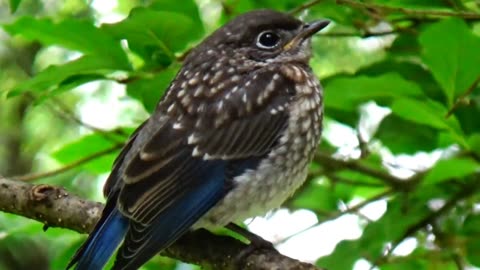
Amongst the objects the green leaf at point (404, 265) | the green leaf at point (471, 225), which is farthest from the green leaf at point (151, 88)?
the green leaf at point (471, 225)

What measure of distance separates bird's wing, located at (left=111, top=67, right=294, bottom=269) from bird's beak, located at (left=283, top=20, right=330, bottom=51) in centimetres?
27

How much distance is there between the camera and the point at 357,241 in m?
4.62

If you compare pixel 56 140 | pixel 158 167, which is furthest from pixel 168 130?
pixel 56 140

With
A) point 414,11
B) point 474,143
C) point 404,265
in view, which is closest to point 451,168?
point 474,143

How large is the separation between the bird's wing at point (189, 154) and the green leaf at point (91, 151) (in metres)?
0.38

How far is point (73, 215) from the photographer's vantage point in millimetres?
4027

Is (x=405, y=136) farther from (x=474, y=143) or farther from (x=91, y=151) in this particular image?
(x=91, y=151)

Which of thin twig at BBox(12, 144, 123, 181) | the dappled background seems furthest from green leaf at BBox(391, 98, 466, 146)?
thin twig at BBox(12, 144, 123, 181)

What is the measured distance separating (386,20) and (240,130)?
740 millimetres

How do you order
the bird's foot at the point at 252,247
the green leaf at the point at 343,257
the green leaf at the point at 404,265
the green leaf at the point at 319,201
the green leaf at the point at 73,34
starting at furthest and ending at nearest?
the green leaf at the point at 319,201 → the green leaf at the point at 404,265 → the green leaf at the point at 343,257 → the green leaf at the point at 73,34 → the bird's foot at the point at 252,247

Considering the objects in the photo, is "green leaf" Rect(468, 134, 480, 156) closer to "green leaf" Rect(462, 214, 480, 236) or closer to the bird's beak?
"green leaf" Rect(462, 214, 480, 236)

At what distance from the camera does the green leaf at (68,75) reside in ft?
13.2

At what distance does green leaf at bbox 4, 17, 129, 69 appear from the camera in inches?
162

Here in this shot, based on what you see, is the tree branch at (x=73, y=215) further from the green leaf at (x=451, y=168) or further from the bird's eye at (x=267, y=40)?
the bird's eye at (x=267, y=40)
